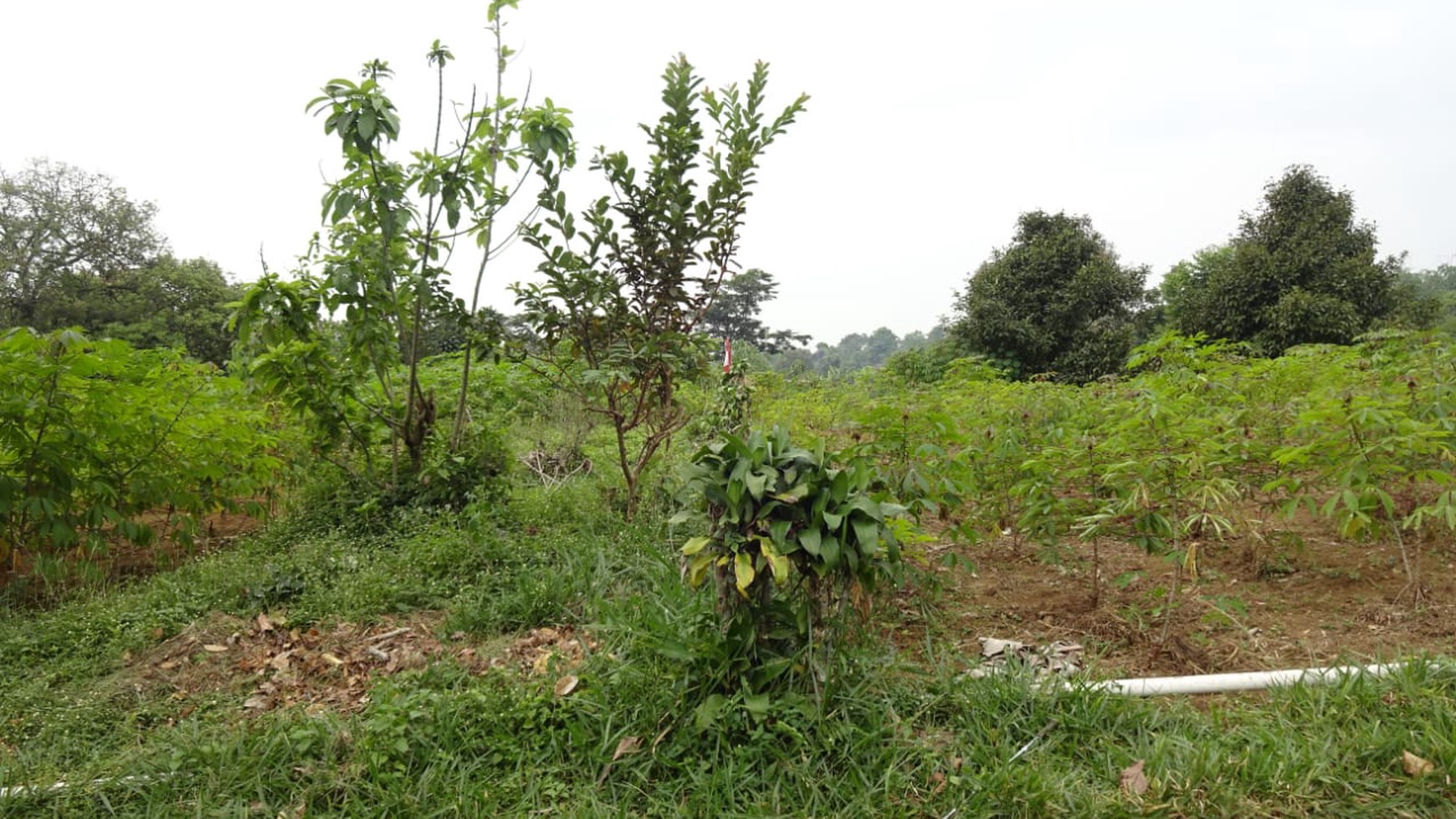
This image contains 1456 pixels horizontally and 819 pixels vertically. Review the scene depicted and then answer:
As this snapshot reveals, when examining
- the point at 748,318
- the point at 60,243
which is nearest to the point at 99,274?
the point at 60,243

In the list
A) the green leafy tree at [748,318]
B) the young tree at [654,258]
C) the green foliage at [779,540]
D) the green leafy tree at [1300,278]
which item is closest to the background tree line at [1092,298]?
the green leafy tree at [1300,278]

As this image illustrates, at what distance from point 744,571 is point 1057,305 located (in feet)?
49.9

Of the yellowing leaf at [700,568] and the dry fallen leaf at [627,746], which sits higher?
the yellowing leaf at [700,568]

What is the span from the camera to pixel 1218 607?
7.91ft

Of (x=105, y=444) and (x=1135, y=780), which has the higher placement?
(x=105, y=444)

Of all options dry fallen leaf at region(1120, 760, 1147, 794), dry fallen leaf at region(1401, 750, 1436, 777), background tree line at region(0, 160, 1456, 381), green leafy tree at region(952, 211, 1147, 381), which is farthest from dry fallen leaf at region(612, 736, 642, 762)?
green leafy tree at region(952, 211, 1147, 381)

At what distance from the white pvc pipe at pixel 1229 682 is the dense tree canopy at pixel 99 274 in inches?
911

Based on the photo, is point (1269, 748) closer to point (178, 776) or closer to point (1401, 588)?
point (1401, 588)

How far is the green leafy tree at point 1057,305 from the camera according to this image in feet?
49.6

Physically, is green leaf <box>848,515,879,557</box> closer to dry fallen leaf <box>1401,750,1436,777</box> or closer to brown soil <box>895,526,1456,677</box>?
brown soil <box>895,526,1456,677</box>

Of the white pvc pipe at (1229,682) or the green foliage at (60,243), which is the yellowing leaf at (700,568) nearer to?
the white pvc pipe at (1229,682)

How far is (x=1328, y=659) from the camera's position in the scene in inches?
95.0

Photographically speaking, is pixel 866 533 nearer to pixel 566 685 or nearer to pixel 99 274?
pixel 566 685

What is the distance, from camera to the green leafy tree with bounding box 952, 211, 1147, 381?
49.6 ft
